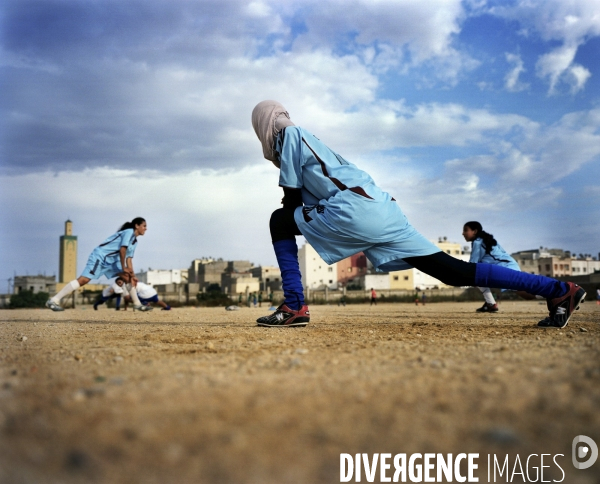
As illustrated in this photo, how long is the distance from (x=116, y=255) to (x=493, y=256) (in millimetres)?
7461

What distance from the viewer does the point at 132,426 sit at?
1.36 m

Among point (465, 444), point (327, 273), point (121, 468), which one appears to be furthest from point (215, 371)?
point (327, 273)

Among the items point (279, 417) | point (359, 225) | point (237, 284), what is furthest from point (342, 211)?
point (237, 284)

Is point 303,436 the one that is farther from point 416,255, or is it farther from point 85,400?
point 416,255

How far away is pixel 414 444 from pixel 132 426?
698mm

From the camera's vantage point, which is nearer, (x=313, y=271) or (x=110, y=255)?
(x=110, y=255)

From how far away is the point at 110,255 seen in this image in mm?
11234

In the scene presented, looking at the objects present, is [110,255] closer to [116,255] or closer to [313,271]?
[116,255]

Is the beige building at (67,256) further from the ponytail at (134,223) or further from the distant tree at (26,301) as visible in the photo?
the ponytail at (134,223)

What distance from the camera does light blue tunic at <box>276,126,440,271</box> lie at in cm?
425

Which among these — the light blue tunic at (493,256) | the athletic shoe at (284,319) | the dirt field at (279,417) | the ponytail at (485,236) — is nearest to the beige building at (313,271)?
the light blue tunic at (493,256)

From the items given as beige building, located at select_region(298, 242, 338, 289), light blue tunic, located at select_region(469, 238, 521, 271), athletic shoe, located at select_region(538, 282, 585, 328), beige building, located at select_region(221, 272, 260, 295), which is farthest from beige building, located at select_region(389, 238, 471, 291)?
athletic shoe, located at select_region(538, 282, 585, 328)

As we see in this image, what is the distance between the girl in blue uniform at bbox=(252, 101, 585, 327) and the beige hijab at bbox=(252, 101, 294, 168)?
13mm

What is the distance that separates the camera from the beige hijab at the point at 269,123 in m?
4.93
